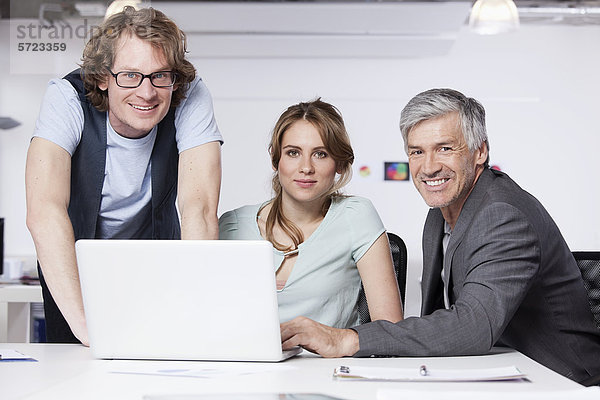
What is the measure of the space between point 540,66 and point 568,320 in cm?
467

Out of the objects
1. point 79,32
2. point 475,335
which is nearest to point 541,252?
point 475,335

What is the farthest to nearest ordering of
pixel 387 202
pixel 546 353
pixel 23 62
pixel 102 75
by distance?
pixel 387 202 < pixel 23 62 < pixel 102 75 < pixel 546 353

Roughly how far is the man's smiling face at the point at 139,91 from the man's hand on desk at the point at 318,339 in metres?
0.75

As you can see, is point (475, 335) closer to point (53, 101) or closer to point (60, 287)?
point (60, 287)

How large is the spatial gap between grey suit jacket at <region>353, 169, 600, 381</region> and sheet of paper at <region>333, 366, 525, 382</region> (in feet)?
0.60

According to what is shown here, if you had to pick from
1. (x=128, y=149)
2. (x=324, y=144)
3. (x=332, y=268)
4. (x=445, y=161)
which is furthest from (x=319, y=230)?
(x=128, y=149)

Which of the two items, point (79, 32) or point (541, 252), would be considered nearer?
point (541, 252)

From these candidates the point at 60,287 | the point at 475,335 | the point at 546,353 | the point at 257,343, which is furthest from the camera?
the point at 546,353

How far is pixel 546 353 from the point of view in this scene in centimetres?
189

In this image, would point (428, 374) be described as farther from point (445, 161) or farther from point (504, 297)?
point (445, 161)

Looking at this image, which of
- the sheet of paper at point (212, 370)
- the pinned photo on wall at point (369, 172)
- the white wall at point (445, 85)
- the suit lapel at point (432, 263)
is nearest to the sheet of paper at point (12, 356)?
→ the sheet of paper at point (212, 370)

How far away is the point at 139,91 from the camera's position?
77.3 inches

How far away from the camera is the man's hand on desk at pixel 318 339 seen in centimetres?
158

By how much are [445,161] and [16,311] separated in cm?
215
